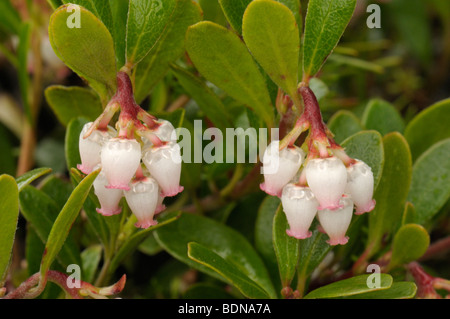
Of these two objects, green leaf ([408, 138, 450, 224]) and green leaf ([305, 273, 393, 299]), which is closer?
green leaf ([305, 273, 393, 299])

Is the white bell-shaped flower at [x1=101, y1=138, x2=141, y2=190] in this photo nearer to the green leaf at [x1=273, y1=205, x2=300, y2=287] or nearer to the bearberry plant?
the bearberry plant

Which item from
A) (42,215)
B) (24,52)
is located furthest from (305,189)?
(24,52)

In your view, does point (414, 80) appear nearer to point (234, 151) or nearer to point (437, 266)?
A: point (437, 266)

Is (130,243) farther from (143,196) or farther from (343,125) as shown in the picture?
(343,125)

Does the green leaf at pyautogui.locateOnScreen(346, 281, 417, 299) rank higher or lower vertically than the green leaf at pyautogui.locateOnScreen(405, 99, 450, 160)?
lower

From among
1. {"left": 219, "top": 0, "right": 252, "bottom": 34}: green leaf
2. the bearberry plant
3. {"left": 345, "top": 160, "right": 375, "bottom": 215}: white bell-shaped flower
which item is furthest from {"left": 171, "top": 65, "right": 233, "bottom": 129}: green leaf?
{"left": 345, "top": 160, "right": 375, "bottom": 215}: white bell-shaped flower
